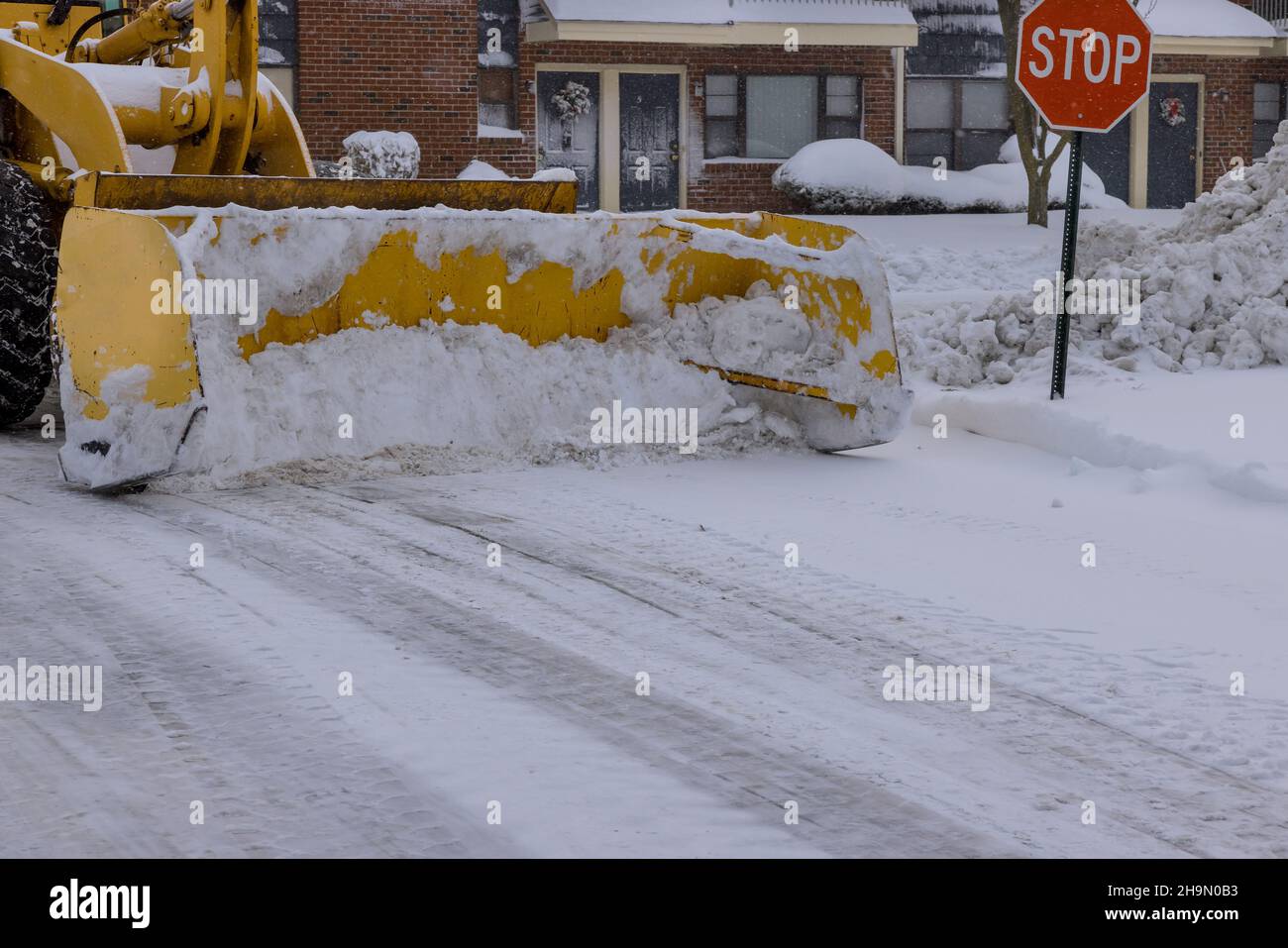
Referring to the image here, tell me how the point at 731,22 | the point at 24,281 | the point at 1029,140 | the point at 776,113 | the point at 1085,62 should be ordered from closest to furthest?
1. the point at 24,281
2. the point at 1085,62
3. the point at 1029,140
4. the point at 731,22
5. the point at 776,113

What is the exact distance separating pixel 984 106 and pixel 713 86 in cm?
461

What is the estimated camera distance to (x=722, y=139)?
2348 cm

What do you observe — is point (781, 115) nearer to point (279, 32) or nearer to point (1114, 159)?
point (1114, 159)

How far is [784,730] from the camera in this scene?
11.4 ft

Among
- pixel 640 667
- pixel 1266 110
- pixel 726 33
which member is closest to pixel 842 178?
pixel 726 33

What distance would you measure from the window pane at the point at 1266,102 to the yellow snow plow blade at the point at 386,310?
71.4 feet

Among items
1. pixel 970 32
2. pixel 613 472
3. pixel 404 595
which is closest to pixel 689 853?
pixel 404 595

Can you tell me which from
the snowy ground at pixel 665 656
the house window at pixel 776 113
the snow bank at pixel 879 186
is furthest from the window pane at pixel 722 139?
the snowy ground at pixel 665 656

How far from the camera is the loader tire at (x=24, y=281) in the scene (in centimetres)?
663

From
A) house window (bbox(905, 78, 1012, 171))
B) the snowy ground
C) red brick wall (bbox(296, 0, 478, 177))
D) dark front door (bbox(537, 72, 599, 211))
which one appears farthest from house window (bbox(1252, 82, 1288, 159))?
the snowy ground

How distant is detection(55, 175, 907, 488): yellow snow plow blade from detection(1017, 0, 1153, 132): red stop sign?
1.38 m
